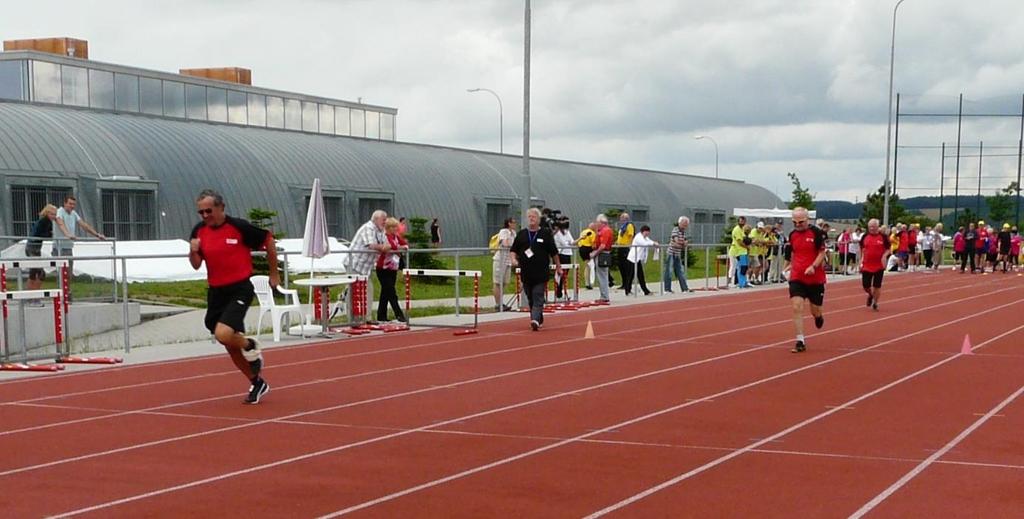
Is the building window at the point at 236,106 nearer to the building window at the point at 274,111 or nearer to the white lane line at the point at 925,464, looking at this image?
the building window at the point at 274,111

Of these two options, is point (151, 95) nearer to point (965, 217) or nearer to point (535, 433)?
point (965, 217)

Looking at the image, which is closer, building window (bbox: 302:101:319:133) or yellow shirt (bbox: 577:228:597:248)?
yellow shirt (bbox: 577:228:597:248)

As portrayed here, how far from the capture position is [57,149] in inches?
1414

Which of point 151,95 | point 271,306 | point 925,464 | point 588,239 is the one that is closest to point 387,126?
point 151,95

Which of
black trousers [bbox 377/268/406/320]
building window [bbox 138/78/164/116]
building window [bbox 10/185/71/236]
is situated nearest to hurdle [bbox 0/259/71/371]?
black trousers [bbox 377/268/406/320]

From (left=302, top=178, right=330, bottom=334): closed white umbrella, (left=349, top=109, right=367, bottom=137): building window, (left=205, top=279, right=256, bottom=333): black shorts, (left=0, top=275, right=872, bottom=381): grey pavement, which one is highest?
(left=349, top=109, right=367, bottom=137): building window

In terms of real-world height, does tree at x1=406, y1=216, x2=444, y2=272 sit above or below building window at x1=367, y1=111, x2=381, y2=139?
below

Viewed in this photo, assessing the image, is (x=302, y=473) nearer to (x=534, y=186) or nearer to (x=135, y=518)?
(x=135, y=518)

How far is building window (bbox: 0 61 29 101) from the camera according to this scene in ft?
168

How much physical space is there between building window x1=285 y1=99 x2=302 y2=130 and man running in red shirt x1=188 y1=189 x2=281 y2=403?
55881 mm

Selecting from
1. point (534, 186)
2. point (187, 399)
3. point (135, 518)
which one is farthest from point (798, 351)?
point (534, 186)

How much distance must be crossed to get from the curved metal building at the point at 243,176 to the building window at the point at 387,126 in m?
13.4

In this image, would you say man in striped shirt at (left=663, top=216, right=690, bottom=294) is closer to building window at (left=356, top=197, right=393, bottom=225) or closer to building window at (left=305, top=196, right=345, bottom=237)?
building window at (left=305, top=196, right=345, bottom=237)

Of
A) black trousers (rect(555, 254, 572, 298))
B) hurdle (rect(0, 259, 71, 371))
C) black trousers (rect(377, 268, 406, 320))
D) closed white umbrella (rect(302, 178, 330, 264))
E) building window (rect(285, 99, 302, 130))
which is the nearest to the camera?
hurdle (rect(0, 259, 71, 371))
